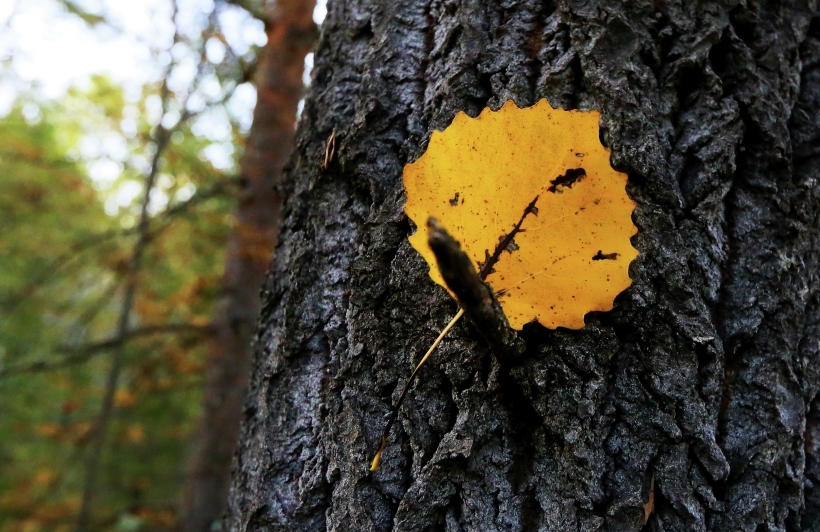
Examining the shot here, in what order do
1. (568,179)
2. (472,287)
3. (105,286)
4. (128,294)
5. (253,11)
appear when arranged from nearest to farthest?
(472,287) → (568,179) → (128,294) → (253,11) → (105,286)

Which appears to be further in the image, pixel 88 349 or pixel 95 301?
pixel 95 301

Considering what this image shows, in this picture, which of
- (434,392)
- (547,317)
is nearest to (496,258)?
(547,317)

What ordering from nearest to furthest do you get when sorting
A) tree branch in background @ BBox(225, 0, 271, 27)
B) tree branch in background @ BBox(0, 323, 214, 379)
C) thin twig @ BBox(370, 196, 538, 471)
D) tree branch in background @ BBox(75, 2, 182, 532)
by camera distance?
1. thin twig @ BBox(370, 196, 538, 471)
2. tree branch in background @ BBox(0, 323, 214, 379)
3. tree branch in background @ BBox(75, 2, 182, 532)
4. tree branch in background @ BBox(225, 0, 271, 27)

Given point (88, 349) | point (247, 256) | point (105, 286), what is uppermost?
point (105, 286)

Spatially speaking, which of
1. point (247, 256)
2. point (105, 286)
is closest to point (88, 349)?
point (247, 256)

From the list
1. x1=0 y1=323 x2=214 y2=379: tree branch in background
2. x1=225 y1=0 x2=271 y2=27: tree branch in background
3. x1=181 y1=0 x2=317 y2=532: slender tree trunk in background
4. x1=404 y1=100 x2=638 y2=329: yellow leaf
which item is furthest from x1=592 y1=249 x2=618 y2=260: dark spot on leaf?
x1=225 y1=0 x2=271 y2=27: tree branch in background

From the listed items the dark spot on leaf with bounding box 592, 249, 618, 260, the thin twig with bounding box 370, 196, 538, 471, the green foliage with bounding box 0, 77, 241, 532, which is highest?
the green foliage with bounding box 0, 77, 241, 532

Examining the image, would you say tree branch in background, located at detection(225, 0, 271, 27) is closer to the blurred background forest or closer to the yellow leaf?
the blurred background forest

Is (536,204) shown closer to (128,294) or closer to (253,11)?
(128,294)
